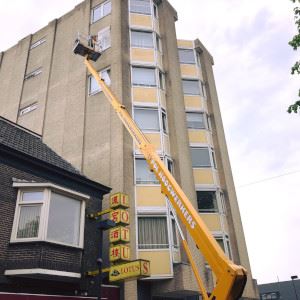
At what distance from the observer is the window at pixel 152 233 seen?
714 inches

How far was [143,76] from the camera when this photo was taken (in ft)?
78.6

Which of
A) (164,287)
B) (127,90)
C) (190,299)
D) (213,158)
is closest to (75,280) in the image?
(164,287)

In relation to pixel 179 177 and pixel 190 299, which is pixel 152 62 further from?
pixel 190 299

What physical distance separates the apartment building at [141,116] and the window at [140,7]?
8cm

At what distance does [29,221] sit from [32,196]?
1032 mm

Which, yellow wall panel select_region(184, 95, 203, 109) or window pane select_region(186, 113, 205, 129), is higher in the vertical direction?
yellow wall panel select_region(184, 95, 203, 109)

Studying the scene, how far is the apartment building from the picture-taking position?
1878cm

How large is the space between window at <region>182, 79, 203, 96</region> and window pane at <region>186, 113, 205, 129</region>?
208cm

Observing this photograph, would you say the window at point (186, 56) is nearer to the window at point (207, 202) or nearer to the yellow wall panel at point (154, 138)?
the yellow wall panel at point (154, 138)

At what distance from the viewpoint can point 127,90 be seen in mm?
22516

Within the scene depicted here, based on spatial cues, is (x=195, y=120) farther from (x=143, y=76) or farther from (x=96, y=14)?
(x=96, y=14)

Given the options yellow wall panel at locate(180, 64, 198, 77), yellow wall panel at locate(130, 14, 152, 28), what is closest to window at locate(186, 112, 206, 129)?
yellow wall panel at locate(180, 64, 198, 77)

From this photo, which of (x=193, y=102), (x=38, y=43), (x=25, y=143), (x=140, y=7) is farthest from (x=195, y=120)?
(x=38, y=43)

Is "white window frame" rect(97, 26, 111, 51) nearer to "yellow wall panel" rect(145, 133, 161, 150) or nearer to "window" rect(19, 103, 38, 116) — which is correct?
"window" rect(19, 103, 38, 116)
